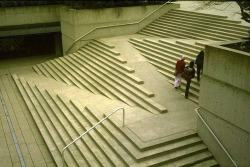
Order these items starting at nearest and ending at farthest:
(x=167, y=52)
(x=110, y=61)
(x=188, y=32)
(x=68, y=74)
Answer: (x=167, y=52) → (x=110, y=61) → (x=68, y=74) → (x=188, y=32)

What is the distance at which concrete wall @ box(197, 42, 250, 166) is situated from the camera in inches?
284

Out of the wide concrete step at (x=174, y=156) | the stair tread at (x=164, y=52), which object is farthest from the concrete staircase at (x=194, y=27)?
the wide concrete step at (x=174, y=156)

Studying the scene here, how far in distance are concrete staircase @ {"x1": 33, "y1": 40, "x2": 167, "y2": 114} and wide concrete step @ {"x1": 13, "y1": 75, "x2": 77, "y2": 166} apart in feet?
6.48

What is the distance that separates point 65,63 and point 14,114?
5198 mm

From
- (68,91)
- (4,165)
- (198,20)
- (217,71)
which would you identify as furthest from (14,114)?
(198,20)

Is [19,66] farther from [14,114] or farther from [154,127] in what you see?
[154,127]

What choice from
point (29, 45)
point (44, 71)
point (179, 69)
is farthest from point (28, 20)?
point (179, 69)

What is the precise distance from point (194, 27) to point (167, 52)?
3.70m

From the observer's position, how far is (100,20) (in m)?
18.3

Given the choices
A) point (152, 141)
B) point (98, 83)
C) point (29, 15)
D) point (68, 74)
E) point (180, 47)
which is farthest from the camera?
point (29, 15)

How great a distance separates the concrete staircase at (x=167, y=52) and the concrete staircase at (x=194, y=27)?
1.86m

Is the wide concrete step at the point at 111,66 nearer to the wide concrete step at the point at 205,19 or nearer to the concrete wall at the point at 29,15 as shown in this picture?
the concrete wall at the point at 29,15

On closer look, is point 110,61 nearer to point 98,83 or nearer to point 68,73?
point 98,83

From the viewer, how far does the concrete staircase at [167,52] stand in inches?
520
